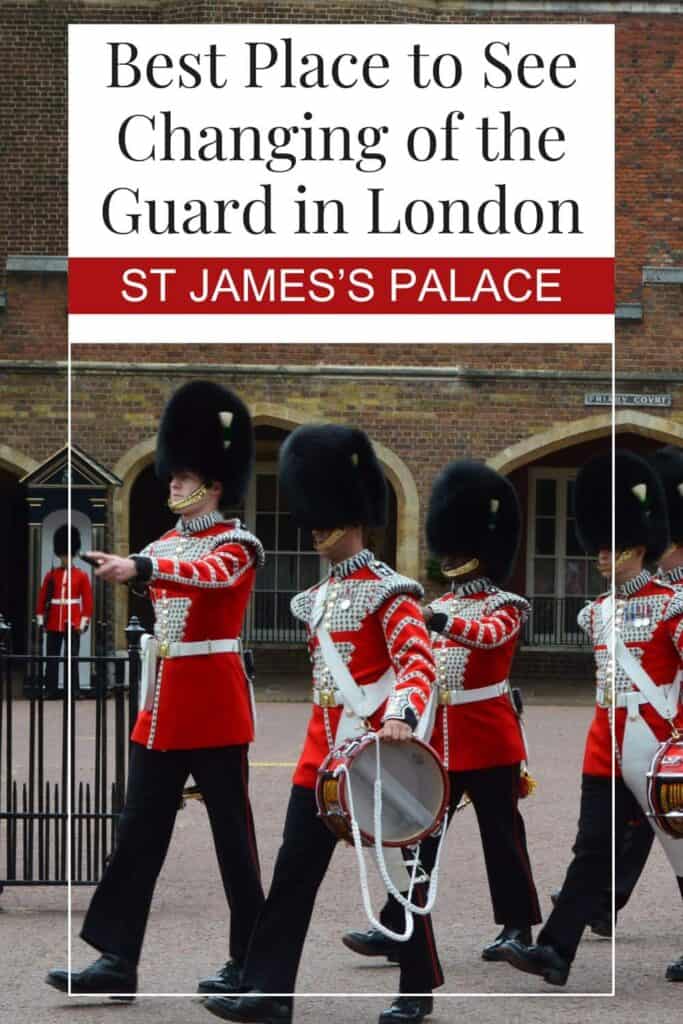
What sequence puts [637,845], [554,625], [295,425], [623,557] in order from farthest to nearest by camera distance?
1. [554,625]
2. [295,425]
3. [637,845]
4. [623,557]

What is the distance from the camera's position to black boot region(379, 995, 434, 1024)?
587cm

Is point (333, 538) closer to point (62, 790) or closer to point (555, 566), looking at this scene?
point (62, 790)

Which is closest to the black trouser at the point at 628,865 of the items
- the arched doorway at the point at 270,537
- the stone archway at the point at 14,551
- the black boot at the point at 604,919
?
the black boot at the point at 604,919

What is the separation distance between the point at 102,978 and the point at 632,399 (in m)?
14.8

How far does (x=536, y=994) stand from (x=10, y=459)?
47.4 feet

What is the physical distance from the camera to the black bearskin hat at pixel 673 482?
24.5ft

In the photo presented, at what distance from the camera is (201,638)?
6238 mm

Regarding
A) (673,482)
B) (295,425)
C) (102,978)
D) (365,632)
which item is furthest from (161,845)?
(295,425)

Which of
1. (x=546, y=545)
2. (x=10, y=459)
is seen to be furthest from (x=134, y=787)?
(x=546, y=545)

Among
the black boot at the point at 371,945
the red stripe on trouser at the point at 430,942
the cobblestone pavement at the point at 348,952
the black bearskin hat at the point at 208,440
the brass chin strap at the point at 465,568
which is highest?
the black bearskin hat at the point at 208,440

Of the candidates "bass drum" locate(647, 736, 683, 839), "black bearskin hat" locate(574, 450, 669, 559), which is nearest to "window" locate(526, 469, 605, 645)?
"black bearskin hat" locate(574, 450, 669, 559)

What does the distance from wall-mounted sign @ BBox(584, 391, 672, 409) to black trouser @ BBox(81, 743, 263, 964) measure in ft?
47.1

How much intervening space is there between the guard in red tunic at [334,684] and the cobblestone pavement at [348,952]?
0.28m

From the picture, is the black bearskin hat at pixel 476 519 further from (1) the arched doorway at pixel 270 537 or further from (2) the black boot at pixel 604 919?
(1) the arched doorway at pixel 270 537
